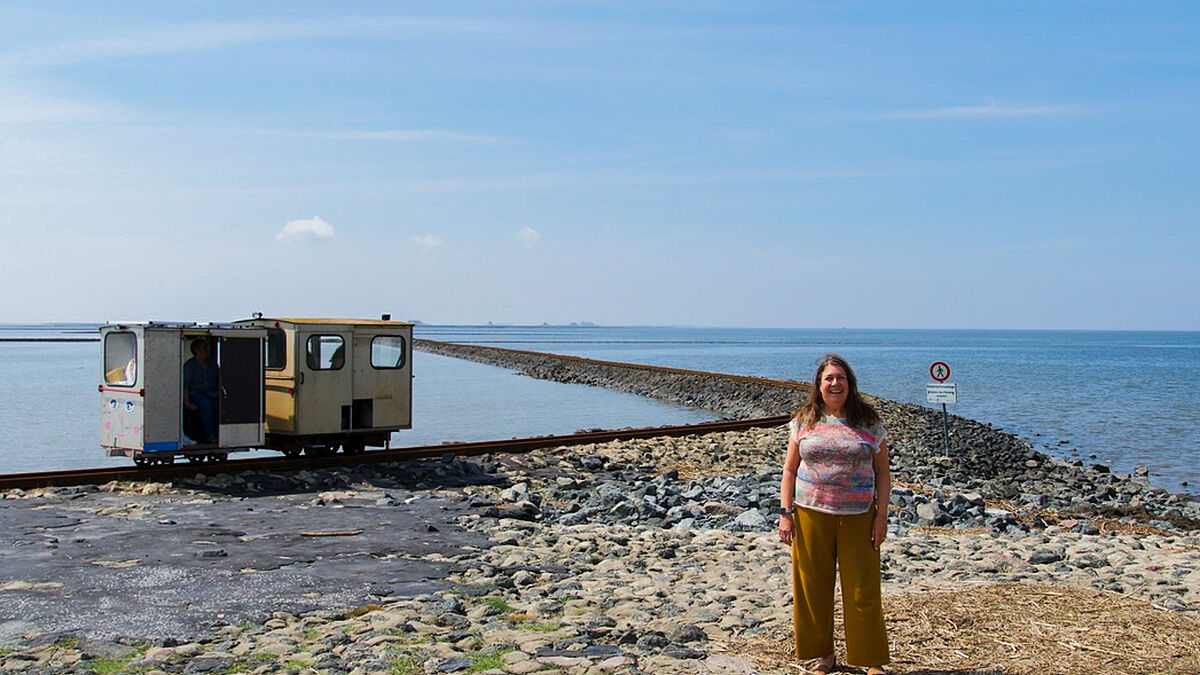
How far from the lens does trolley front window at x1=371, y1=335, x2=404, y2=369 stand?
702 inches

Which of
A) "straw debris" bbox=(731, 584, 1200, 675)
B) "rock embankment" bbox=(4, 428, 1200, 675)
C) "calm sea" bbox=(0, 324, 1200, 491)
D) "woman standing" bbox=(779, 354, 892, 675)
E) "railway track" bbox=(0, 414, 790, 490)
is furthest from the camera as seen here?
"calm sea" bbox=(0, 324, 1200, 491)

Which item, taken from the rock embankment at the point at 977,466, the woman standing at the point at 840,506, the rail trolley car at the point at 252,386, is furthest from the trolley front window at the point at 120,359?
the woman standing at the point at 840,506

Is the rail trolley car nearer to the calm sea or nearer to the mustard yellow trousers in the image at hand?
the calm sea

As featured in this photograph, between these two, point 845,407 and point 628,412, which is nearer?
point 845,407

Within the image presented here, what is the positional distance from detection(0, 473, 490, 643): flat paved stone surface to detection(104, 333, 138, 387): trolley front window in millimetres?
2171

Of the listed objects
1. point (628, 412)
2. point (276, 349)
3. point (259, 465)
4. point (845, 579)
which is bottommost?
point (628, 412)

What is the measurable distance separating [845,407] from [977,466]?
716 inches

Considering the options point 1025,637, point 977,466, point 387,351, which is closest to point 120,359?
point 387,351

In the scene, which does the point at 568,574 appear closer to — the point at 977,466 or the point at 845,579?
the point at 845,579

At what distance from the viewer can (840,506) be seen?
621 centimetres

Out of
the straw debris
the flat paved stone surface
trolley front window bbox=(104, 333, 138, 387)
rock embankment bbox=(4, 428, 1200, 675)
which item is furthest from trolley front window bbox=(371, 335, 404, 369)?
the straw debris

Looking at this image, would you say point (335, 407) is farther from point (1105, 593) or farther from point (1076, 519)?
point (1105, 593)

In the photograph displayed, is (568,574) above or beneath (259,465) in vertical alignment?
beneath

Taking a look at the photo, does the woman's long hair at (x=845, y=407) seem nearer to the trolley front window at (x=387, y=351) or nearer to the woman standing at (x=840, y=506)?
the woman standing at (x=840, y=506)
